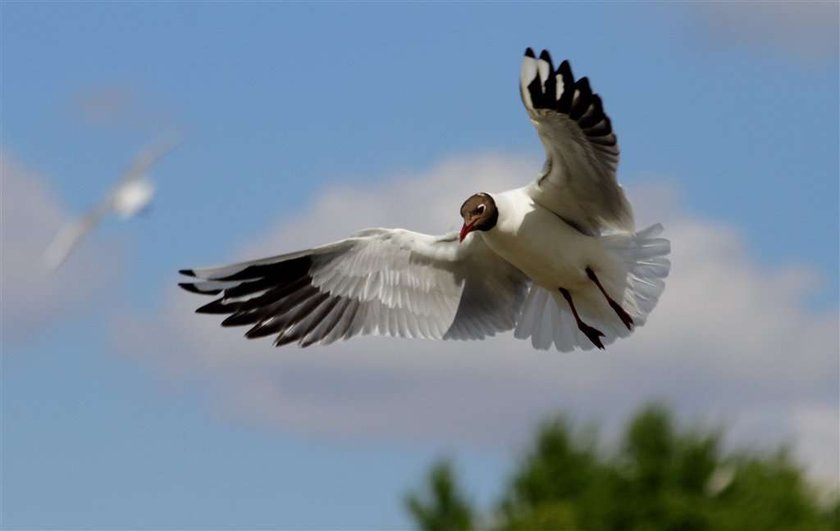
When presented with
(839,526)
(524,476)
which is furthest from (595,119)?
(839,526)

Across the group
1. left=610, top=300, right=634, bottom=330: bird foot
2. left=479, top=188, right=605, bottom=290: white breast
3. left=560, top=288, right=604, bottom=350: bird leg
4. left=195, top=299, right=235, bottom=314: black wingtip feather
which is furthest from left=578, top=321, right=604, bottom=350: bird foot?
left=195, top=299, right=235, bottom=314: black wingtip feather

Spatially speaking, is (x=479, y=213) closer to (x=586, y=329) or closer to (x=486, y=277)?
(x=486, y=277)

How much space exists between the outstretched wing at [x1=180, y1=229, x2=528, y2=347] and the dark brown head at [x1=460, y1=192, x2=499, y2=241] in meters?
0.54

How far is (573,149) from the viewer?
936 centimetres

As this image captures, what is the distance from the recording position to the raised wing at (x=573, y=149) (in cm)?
908

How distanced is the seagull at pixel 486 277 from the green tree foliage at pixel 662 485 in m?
4.80

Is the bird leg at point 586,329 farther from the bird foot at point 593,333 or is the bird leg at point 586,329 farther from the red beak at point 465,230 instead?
the red beak at point 465,230

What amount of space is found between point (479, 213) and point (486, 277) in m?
0.87

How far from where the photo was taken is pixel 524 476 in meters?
15.5

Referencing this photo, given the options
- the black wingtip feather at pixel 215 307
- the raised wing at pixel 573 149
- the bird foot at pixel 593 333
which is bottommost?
the bird foot at pixel 593 333

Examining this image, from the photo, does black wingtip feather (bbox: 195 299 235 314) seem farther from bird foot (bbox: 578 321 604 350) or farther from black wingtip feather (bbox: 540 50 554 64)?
black wingtip feather (bbox: 540 50 554 64)

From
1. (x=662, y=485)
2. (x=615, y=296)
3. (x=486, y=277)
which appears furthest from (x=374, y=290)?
(x=662, y=485)

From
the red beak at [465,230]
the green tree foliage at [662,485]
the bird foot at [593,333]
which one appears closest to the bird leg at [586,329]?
the bird foot at [593,333]

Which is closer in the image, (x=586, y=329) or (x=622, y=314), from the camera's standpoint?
(x=622, y=314)
